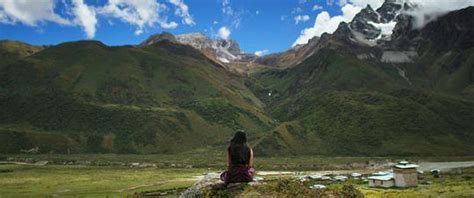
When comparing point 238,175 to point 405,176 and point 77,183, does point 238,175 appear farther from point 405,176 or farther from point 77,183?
point 77,183

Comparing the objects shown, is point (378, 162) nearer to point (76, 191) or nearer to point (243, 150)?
point (76, 191)

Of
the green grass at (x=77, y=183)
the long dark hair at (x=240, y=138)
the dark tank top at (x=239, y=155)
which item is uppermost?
the long dark hair at (x=240, y=138)

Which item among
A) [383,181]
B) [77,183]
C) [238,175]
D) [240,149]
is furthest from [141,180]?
[238,175]

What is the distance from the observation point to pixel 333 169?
167750 mm

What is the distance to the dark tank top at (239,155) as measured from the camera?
1895 cm

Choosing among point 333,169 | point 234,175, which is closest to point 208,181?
point 234,175

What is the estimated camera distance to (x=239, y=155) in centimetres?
1906

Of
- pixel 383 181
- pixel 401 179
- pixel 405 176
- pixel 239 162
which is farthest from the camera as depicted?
pixel 383 181

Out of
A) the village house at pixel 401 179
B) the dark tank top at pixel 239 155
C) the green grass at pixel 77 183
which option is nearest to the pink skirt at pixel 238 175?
the dark tank top at pixel 239 155

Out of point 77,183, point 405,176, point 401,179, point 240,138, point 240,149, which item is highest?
point 240,138

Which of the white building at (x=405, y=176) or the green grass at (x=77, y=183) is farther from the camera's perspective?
the green grass at (x=77, y=183)

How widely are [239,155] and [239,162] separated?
10.7 inches

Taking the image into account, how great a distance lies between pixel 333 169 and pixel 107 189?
286ft

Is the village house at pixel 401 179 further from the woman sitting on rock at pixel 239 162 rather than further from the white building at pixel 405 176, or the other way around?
the woman sitting on rock at pixel 239 162
